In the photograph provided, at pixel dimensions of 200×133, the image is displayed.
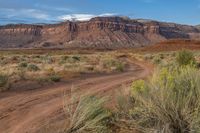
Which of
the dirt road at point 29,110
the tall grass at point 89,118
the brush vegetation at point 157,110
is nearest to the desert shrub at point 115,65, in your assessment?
the dirt road at point 29,110

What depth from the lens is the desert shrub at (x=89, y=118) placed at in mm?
7152

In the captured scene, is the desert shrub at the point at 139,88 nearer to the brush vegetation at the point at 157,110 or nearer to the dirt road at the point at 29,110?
the brush vegetation at the point at 157,110

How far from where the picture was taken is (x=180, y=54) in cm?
2653

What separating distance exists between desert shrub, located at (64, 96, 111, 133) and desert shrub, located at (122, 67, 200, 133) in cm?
51

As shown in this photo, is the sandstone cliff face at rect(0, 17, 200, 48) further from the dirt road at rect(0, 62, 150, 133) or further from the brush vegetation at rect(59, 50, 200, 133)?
the brush vegetation at rect(59, 50, 200, 133)

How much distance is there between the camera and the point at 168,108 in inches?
273

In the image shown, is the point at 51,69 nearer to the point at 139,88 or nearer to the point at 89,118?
the point at 139,88

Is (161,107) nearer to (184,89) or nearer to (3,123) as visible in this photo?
(184,89)

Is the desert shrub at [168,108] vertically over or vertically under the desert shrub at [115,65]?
over

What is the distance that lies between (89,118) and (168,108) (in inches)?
57.7

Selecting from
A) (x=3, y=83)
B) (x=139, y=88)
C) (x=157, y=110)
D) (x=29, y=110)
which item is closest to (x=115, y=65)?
(x=3, y=83)

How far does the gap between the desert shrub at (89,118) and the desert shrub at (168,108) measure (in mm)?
513

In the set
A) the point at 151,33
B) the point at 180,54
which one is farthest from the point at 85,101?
the point at 151,33

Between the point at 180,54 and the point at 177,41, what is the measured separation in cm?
6717
